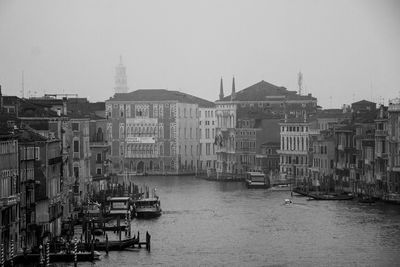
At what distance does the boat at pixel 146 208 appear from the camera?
54.2 metres

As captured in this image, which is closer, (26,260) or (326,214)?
(26,260)

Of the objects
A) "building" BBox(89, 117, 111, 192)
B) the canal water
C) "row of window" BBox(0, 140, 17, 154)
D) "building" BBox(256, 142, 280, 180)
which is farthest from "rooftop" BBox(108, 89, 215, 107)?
"row of window" BBox(0, 140, 17, 154)

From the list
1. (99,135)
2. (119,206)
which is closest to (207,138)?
(99,135)

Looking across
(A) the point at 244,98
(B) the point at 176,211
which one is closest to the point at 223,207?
(B) the point at 176,211

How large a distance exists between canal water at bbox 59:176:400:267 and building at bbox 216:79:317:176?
21.0 meters

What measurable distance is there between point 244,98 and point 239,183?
13.2m

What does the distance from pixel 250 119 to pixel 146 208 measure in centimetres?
3423

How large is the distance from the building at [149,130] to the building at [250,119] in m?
3.13

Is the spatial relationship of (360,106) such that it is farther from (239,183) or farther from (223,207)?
(223,207)

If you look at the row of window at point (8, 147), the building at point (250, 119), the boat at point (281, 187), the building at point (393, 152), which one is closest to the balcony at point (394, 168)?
the building at point (393, 152)

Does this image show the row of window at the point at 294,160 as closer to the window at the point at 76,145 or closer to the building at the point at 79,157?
the building at the point at 79,157

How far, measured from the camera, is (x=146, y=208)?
54.8m

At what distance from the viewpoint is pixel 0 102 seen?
4291 cm

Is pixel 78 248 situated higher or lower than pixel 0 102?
lower
